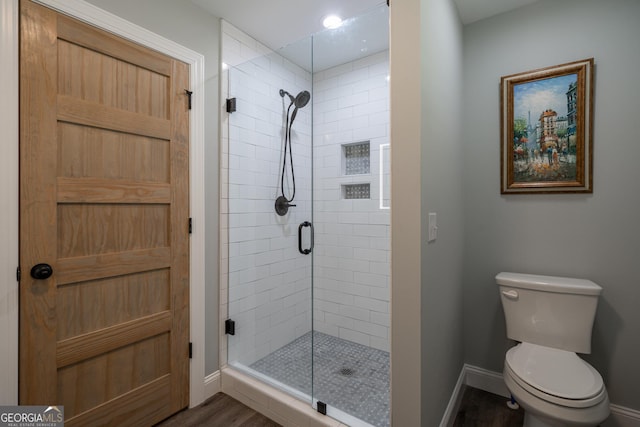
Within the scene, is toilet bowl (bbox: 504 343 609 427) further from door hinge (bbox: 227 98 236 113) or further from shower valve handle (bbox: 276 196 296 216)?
door hinge (bbox: 227 98 236 113)

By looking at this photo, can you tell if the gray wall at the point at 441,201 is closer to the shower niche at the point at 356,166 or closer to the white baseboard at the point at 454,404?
the white baseboard at the point at 454,404

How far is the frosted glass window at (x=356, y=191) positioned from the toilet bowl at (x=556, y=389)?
4.44ft

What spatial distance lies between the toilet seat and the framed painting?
0.96 meters

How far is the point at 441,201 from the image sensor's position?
1546mm

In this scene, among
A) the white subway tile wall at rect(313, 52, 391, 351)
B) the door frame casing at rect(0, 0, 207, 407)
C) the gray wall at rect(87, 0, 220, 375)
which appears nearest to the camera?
the door frame casing at rect(0, 0, 207, 407)

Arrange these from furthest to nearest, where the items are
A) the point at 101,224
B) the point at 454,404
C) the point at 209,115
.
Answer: the point at 209,115 → the point at 454,404 → the point at 101,224

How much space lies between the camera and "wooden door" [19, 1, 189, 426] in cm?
130

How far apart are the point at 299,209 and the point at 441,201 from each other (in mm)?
1104

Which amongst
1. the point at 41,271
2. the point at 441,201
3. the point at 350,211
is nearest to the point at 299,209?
the point at 350,211

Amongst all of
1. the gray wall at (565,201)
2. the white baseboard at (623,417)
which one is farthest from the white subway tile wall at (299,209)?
the white baseboard at (623,417)

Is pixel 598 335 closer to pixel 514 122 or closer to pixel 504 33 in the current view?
pixel 514 122

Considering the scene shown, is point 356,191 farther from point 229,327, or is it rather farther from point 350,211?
point 229,327

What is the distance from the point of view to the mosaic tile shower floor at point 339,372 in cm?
172

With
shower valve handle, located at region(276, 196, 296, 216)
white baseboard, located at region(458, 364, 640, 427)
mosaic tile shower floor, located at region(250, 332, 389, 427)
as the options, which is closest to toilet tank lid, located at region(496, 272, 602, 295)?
white baseboard, located at region(458, 364, 640, 427)
